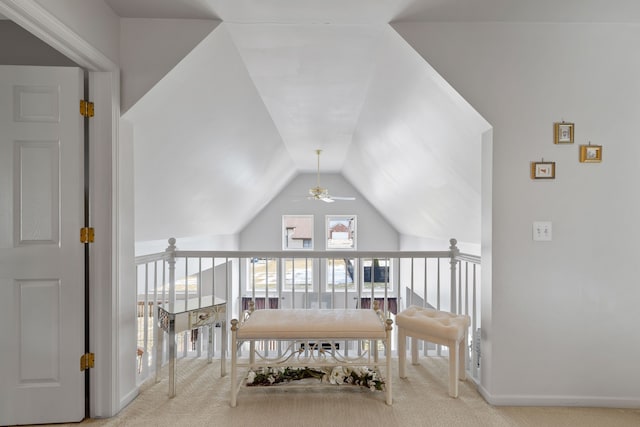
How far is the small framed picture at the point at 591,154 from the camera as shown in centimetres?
234

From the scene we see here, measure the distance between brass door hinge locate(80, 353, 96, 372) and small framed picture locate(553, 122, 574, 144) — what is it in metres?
3.20

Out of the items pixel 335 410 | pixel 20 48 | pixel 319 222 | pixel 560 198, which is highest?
pixel 20 48

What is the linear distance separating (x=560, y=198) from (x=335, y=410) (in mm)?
1986

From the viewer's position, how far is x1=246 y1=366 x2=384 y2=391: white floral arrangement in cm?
253

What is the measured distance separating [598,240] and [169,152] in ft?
10.9

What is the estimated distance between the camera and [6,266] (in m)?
2.07

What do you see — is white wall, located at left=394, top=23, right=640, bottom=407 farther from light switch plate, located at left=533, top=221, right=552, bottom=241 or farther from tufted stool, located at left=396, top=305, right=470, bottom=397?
tufted stool, located at left=396, top=305, right=470, bottom=397

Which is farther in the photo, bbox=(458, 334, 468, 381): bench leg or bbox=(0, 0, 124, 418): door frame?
bbox=(458, 334, 468, 381): bench leg

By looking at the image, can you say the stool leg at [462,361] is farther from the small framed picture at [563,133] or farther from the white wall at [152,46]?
the white wall at [152,46]

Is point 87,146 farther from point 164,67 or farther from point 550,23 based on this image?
point 550,23

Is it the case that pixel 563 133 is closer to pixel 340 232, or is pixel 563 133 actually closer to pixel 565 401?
pixel 565 401

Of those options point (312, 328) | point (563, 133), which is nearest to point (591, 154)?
point (563, 133)

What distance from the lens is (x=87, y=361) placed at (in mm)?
2195

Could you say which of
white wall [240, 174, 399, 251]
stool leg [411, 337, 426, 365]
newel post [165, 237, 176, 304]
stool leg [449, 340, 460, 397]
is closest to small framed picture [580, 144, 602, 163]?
stool leg [449, 340, 460, 397]
